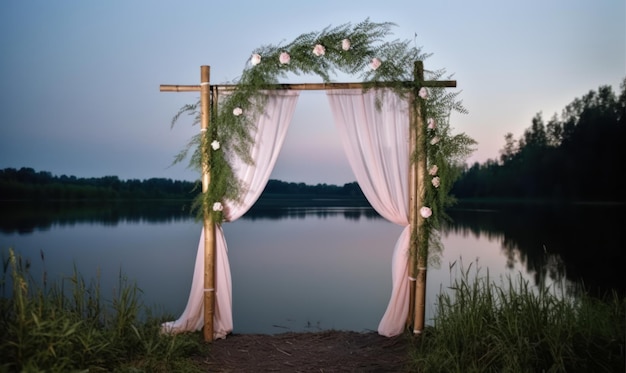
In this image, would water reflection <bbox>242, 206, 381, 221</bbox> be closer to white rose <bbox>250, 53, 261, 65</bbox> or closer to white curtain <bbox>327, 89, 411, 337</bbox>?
white curtain <bbox>327, 89, 411, 337</bbox>

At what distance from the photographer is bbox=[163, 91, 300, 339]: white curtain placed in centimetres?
487

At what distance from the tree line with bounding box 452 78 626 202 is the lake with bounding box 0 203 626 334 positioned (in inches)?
16.3

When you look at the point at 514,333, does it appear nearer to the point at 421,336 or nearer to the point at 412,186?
the point at 421,336

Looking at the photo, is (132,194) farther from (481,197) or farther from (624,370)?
(624,370)

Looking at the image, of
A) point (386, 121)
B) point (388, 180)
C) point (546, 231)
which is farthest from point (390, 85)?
point (546, 231)

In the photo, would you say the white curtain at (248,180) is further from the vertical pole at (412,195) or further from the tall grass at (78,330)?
the vertical pole at (412,195)

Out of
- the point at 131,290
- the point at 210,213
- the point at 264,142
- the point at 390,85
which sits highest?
the point at 390,85

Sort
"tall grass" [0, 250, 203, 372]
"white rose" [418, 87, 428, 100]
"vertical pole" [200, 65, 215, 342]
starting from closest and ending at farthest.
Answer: "tall grass" [0, 250, 203, 372] → "white rose" [418, 87, 428, 100] → "vertical pole" [200, 65, 215, 342]

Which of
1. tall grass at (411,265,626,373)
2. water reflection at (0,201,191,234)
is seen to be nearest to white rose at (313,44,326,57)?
tall grass at (411,265,626,373)

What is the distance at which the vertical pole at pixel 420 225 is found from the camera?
4793 mm

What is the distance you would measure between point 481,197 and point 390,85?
5.40m

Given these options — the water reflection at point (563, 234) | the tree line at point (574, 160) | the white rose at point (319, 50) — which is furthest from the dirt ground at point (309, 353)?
the tree line at point (574, 160)

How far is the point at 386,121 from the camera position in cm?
491

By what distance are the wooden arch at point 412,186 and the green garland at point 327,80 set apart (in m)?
0.06
